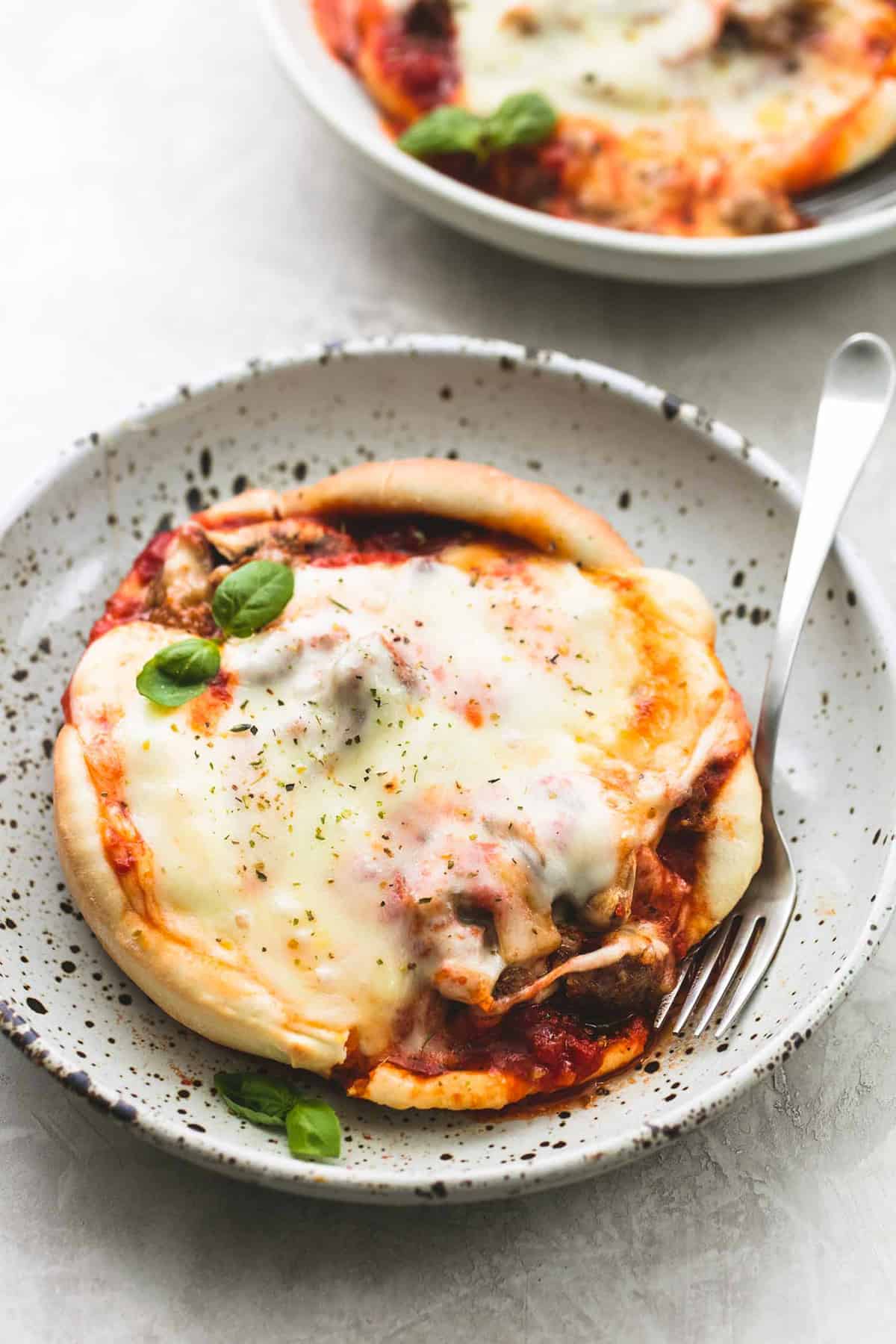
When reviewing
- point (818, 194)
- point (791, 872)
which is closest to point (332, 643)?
point (791, 872)

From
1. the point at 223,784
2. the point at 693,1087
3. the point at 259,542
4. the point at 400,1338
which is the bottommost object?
the point at 400,1338

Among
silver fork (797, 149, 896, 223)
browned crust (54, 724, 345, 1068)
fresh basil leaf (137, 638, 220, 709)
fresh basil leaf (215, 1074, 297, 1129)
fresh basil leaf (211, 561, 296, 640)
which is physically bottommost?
fresh basil leaf (215, 1074, 297, 1129)

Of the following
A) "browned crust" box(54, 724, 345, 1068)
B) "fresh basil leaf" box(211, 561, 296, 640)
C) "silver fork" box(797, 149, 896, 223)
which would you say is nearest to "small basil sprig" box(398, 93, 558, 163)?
"silver fork" box(797, 149, 896, 223)

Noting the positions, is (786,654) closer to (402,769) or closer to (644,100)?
(402,769)

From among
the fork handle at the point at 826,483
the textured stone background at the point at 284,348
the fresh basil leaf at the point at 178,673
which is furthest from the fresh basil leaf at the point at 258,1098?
the fork handle at the point at 826,483

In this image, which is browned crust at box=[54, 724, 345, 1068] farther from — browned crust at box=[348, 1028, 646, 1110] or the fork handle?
the fork handle

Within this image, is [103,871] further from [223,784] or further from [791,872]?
[791,872]
